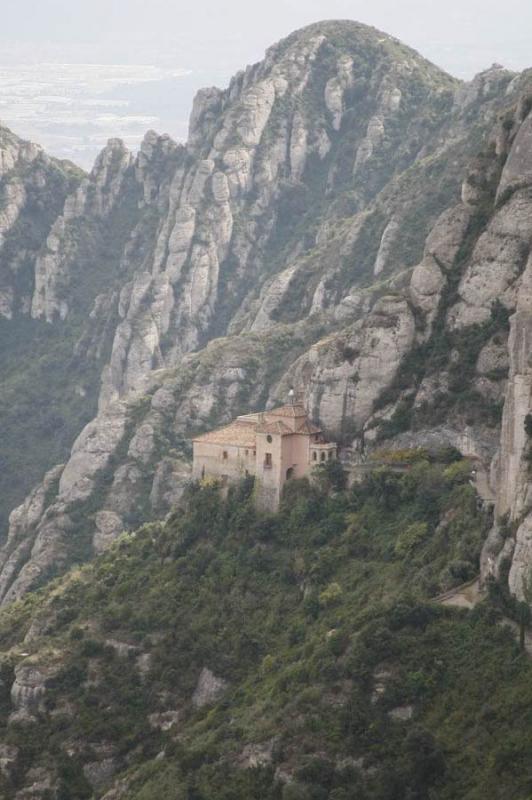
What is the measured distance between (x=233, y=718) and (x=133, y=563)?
28.6 m

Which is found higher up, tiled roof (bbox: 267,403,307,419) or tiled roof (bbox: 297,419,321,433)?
tiled roof (bbox: 267,403,307,419)

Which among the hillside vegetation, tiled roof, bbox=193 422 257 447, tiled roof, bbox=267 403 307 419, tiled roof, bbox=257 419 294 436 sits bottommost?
the hillside vegetation

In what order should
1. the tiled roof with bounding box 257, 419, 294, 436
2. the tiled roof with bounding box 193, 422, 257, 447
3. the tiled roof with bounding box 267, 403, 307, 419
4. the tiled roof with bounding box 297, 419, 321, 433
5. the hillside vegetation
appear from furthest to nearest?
the tiled roof with bounding box 193, 422, 257, 447
the tiled roof with bounding box 267, 403, 307, 419
the tiled roof with bounding box 257, 419, 294, 436
the tiled roof with bounding box 297, 419, 321, 433
the hillside vegetation

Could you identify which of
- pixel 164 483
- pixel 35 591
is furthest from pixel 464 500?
pixel 164 483

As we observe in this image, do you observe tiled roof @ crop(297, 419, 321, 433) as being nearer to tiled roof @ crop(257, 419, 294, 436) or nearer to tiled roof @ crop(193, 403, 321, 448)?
tiled roof @ crop(193, 403, 321, 448)

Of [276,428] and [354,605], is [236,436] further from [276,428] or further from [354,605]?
[354,605]

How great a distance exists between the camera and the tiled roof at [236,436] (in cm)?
13112

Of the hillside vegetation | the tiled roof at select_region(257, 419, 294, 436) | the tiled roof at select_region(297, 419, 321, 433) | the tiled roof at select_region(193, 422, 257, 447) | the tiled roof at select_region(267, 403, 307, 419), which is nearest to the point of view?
the hillside vegetation

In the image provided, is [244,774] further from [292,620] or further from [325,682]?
[292,620]

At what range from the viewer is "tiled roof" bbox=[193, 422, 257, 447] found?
131 metres

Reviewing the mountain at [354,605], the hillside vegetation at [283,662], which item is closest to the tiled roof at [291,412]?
the mountain at [354,605]

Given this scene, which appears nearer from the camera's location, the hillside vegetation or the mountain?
the hillside vegetation

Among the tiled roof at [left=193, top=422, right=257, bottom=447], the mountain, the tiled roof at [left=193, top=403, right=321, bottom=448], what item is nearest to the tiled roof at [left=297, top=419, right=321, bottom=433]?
the tiled roof at [left=193, top=403, right=321, bottom=448]

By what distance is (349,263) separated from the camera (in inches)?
7776
